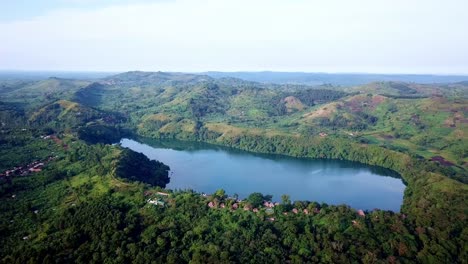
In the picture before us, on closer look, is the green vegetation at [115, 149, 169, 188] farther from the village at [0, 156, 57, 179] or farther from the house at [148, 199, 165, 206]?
the village at [0, 156, 57, 179]

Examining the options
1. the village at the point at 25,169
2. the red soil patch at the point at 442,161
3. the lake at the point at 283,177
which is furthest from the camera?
the red soil patch at the point at 442,161

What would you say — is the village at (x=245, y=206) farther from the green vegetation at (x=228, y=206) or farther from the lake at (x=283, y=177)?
the lake at (x=283, y=177)

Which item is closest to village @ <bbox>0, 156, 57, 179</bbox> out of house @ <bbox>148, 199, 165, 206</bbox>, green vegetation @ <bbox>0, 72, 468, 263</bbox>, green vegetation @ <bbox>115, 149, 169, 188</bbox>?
green vegetation @ <bbox>0, 72, 468, 263</bbox>

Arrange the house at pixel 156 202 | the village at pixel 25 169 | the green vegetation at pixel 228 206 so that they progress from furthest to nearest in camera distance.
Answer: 1. the village at pixel 25 169
2. the house at pixel 156 202
3. the green vegetation at pixel 228 206

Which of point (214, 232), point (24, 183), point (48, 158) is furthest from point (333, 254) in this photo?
point (48, 158)

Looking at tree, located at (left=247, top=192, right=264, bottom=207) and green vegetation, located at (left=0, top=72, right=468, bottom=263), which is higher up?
tree, located at (left=247, top=192, right=264, bottom=207)

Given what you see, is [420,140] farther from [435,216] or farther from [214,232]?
[214,232]

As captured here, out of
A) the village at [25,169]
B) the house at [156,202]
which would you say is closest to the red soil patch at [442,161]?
the house at [156,202]

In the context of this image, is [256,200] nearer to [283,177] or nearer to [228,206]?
[228,206]
